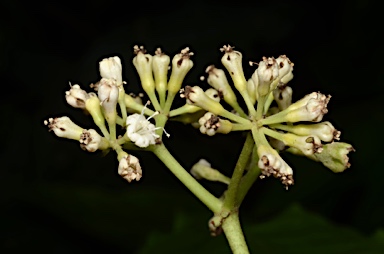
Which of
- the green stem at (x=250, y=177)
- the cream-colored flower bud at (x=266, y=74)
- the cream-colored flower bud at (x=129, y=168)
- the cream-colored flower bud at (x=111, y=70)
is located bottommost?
the cream-colored flower bud at (x=129, y=168)

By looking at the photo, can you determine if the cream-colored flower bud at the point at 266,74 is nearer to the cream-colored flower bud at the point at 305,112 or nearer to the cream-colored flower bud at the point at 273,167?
the cream-colored flower bud at the point at 305,112

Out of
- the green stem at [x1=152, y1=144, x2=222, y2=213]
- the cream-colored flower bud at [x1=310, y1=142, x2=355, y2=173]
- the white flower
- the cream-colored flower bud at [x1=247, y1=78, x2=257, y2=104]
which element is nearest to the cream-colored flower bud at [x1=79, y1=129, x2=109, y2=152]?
the white flower

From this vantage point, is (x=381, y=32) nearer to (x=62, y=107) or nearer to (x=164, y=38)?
(x=164, y=38)

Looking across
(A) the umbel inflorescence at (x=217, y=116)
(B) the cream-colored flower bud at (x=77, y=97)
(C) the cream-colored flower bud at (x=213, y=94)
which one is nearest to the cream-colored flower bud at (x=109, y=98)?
(A) the umbel inflorescence at (x=217, y=116)

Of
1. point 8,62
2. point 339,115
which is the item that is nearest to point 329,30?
point 339,115

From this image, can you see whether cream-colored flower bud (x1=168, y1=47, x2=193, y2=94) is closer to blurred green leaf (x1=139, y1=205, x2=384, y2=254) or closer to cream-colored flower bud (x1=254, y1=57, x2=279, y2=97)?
cream-colored flower bud (x1=254, y1=57, x2=279, y2=97)

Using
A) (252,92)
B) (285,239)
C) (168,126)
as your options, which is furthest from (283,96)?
(168,126)

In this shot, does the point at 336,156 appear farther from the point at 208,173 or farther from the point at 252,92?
the point at 208,173
